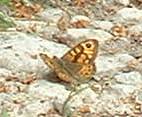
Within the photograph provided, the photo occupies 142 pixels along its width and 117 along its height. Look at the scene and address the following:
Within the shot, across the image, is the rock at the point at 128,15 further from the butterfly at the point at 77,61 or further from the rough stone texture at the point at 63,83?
the butterfly at the point at 77,61

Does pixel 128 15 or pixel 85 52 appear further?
pixel 128 15

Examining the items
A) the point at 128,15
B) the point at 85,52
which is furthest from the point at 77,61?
the point at 128,15

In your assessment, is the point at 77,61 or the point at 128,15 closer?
the point at 77,61

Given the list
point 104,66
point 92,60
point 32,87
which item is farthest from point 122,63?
point 32,87

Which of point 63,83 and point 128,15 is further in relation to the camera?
point 128,15

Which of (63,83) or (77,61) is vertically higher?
(77,61)

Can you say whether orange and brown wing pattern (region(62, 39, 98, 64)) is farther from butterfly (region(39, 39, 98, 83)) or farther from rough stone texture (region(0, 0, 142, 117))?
rough stone texture (region(0, 0, 142, 117))

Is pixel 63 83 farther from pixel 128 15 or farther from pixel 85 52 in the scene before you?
pixel 128 15

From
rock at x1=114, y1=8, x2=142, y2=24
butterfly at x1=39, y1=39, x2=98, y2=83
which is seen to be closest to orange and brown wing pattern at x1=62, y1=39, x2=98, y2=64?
butterfly at x1=39, y1=39, x2=98, y2=83

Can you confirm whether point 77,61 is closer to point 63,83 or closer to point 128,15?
point 63,83
